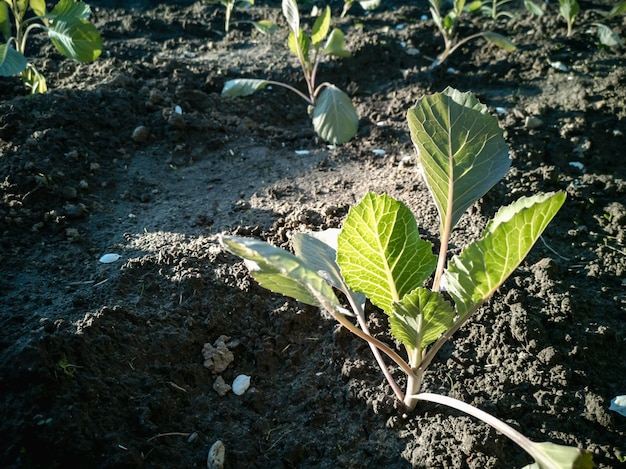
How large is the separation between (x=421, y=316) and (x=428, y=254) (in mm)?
154

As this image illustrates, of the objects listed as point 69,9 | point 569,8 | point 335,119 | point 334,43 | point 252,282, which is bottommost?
point 252,282

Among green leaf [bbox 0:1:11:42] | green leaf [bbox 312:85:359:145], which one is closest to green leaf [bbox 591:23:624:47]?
green leaf [bbox 312:85:359:145]

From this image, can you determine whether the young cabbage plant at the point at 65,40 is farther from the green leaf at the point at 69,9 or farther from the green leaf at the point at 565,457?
the green leaf at the point at 565,457

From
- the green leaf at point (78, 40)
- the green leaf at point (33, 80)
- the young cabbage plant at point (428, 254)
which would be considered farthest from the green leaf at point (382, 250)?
the green leaf at point (33, 80)

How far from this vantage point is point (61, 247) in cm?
177

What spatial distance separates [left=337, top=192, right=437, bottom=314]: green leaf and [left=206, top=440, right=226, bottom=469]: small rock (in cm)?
50

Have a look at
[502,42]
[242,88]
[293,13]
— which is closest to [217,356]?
[242,88]

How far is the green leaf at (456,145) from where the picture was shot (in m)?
1.17

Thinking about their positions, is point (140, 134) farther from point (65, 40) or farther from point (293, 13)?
point (293, 13)

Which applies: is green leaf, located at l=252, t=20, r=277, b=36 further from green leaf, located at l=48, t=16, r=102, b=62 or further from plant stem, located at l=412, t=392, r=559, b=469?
plant stem, located at l=412, t=392, r=559, b=469

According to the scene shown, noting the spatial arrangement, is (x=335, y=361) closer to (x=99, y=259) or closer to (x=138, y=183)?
(x=99, y=259)

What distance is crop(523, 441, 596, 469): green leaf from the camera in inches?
32.3

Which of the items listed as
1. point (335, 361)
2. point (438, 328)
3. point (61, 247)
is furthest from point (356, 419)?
point (61, 247)

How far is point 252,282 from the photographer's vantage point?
1577mm
